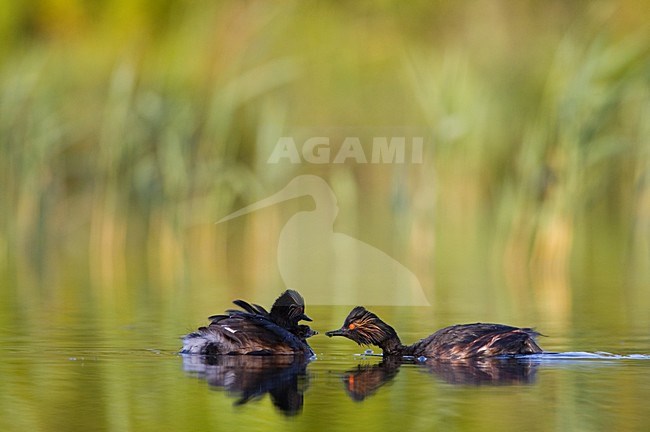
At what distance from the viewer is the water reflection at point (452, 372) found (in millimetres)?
6500

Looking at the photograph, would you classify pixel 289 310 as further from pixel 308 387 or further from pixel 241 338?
pixel 308 387

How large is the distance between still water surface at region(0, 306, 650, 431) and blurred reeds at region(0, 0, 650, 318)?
2.34m

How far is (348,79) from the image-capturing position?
58.6ft

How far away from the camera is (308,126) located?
55.0ft

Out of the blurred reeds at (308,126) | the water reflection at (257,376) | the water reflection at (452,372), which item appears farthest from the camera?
the blurred reeds at (308,126)

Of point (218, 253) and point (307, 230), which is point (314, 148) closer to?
point (307, 230)

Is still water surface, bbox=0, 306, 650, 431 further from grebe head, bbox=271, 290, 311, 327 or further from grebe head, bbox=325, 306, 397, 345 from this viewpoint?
grebe head, bbox=271, 290, 311, 327

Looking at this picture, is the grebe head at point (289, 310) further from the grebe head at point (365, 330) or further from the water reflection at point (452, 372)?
the water reflection at point (452, 372)

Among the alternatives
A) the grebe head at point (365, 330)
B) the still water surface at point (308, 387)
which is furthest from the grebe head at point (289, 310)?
the grebe head at point (365, 330)

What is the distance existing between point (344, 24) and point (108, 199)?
23.4 ft

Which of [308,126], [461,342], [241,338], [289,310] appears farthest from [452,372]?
[308,126]

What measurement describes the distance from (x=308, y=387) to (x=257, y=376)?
538 millimetres

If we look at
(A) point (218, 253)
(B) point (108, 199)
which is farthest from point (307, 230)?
(B) point (108, 199)

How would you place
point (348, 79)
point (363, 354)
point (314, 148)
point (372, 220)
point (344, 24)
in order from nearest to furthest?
point (363, 354) < point (372, 220) < point (314, 148) < point (348, 79) < point (344, 24)
